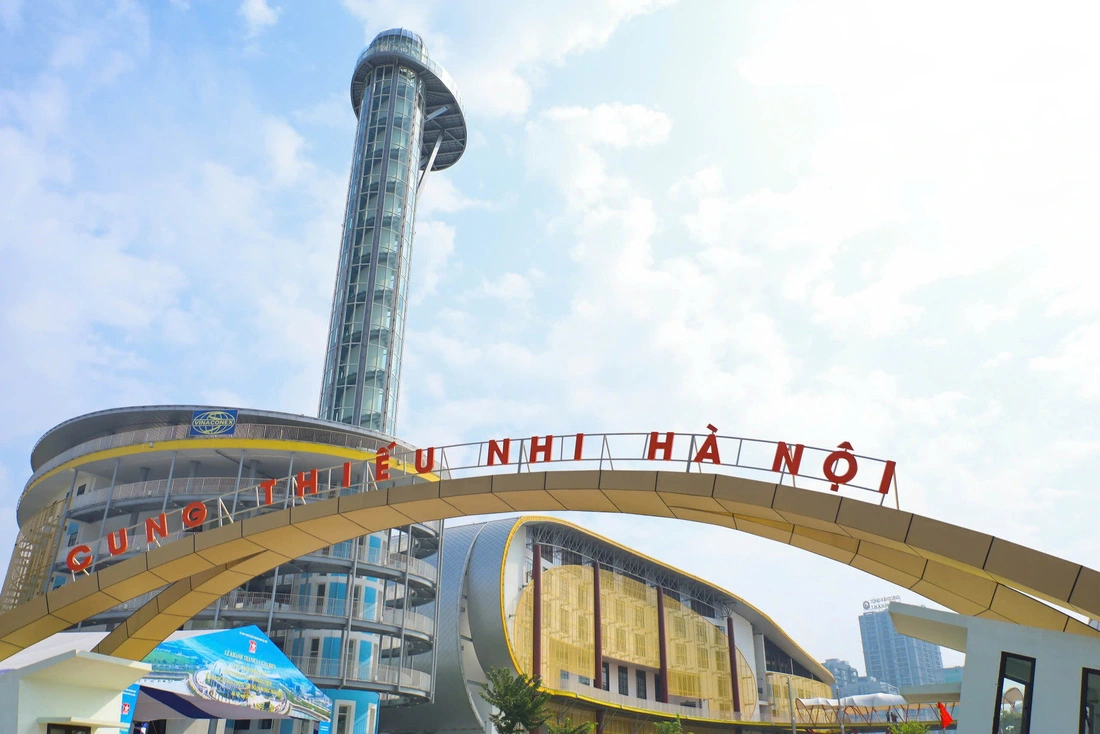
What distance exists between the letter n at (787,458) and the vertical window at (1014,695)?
5276mm

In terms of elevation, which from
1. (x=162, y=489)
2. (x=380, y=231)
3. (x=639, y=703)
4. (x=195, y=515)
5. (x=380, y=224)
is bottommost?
(x=639, y=703)

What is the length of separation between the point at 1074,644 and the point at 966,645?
2731 millimetres

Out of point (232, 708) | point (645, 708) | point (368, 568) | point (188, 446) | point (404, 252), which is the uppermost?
point (404, 252)

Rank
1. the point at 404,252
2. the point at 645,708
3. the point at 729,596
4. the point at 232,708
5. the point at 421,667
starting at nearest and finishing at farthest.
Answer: the point at 232,708 → the point at 421,667 → the point at 645,708 → the point at 404,252 → the point at 729,596

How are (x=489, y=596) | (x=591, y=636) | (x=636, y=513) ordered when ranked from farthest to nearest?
(x=591, y=636) → (x=489, y=596) → (x=636, y=513)

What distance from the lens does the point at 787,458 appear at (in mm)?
18906

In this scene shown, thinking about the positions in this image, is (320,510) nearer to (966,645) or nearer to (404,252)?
(966,645)

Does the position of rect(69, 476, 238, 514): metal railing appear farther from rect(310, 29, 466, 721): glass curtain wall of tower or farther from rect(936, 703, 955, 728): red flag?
rect(936, 703, 955, 728): red flag

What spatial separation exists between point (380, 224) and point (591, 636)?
4397 centimetres

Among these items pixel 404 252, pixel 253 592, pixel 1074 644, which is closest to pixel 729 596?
pixel 404 252

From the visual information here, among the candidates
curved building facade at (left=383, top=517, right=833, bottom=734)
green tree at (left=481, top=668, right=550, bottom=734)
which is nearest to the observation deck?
curved building facade at (left=383, top=517, right=833, bottom=734)

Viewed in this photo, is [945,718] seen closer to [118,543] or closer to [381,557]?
[381,557]

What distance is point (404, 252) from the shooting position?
84.4 metres

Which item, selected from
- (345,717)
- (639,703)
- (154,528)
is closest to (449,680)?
(345,717)
